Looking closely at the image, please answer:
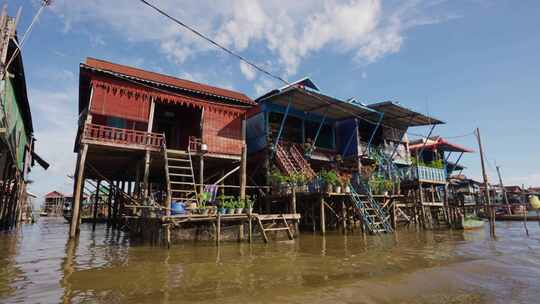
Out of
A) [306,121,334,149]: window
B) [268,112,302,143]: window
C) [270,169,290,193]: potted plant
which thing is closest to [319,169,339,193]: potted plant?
[270,169,290,193]: potted plant

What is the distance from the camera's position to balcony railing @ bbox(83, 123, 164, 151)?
39.4 ft

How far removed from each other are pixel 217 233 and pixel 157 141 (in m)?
5.43

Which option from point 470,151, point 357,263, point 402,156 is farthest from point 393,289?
point 470,151

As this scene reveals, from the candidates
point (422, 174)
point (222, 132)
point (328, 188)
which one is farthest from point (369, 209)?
point (222, 132)

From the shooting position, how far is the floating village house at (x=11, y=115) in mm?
9133

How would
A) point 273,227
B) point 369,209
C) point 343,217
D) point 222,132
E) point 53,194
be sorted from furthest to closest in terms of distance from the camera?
point 53,194, point 343,217, point 222,132, point 369,209, point 273,227

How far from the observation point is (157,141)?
1387 cm

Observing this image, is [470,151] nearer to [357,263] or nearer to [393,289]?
[357,263]

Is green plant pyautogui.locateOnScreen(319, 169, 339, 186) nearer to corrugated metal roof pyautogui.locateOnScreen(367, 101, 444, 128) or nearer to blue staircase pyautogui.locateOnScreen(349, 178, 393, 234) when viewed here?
blue staircase pyautogui.locateOnScreen(349, 178, 393, 234)

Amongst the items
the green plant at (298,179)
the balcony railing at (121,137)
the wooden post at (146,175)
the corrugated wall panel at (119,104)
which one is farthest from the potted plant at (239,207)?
the corrugated wall panel at (119,104)

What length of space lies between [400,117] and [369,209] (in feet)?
27.1

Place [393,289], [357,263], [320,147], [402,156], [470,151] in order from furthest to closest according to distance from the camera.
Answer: [470,151] → [402,156] → [320,147] → [357,263] → [393,289]

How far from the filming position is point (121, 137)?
13359mm

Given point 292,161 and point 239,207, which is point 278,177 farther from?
point 239,207
